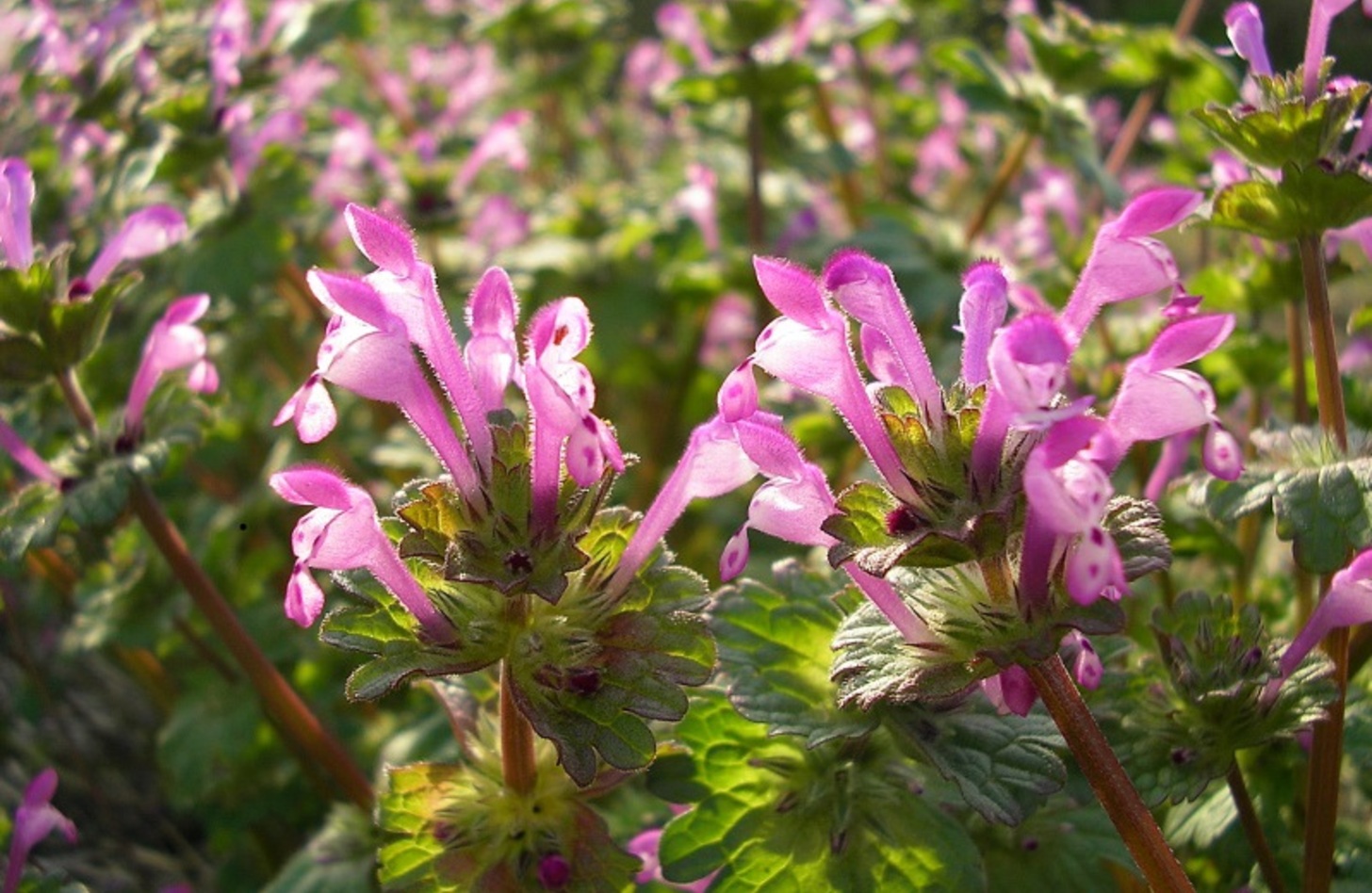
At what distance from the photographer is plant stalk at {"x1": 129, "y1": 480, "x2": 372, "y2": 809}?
150cm

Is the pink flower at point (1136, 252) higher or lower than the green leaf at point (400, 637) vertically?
higher

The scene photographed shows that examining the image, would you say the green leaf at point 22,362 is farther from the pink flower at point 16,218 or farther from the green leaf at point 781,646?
the green leaf at point 781,646

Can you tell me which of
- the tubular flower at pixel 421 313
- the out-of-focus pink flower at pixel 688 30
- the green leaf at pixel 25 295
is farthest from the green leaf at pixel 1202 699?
the out-of-focus pink flower at pixel 688 30

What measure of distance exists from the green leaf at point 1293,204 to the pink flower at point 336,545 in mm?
845

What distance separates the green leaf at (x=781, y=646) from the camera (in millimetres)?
1117

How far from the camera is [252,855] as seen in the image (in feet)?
7.58

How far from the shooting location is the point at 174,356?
150 cm

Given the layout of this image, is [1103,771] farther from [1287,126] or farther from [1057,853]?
[1287,126]

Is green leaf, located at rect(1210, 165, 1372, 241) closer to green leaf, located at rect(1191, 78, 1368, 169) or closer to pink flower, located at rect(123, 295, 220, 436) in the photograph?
green leaf, located at rect(1191, 78, 1368, 169)

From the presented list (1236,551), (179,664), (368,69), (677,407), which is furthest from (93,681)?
(1236,551)

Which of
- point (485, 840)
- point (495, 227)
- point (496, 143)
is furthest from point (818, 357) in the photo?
point (495, 227)

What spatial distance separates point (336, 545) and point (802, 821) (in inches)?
20.4

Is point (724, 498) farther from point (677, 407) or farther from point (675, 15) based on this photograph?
point (675, 15)

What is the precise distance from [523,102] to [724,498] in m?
2.04
